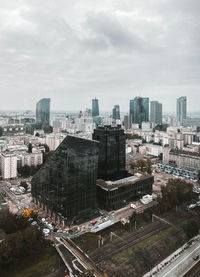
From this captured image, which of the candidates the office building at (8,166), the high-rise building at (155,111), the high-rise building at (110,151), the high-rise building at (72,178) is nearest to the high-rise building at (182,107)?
the high-rise building at (155,111)

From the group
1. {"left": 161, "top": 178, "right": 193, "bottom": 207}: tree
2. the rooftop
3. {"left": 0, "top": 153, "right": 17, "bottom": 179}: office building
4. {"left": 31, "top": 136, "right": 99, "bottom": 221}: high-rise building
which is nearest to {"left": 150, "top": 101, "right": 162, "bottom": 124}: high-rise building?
{"left": 0, "top": 153, "right": 17, "bottom": 179}: office building

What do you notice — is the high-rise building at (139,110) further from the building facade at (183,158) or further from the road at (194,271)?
the road at (194,271)

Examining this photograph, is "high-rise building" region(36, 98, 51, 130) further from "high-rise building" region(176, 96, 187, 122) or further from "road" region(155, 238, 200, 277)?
"road" region(155, 238, 200, 277)

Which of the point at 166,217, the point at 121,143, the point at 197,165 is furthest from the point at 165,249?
the point at 197,165

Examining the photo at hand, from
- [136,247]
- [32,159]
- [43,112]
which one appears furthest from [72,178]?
[43,112]

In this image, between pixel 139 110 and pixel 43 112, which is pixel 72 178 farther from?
pixel 139 110

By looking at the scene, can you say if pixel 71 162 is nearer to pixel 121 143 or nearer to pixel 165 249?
pixel 121 143
